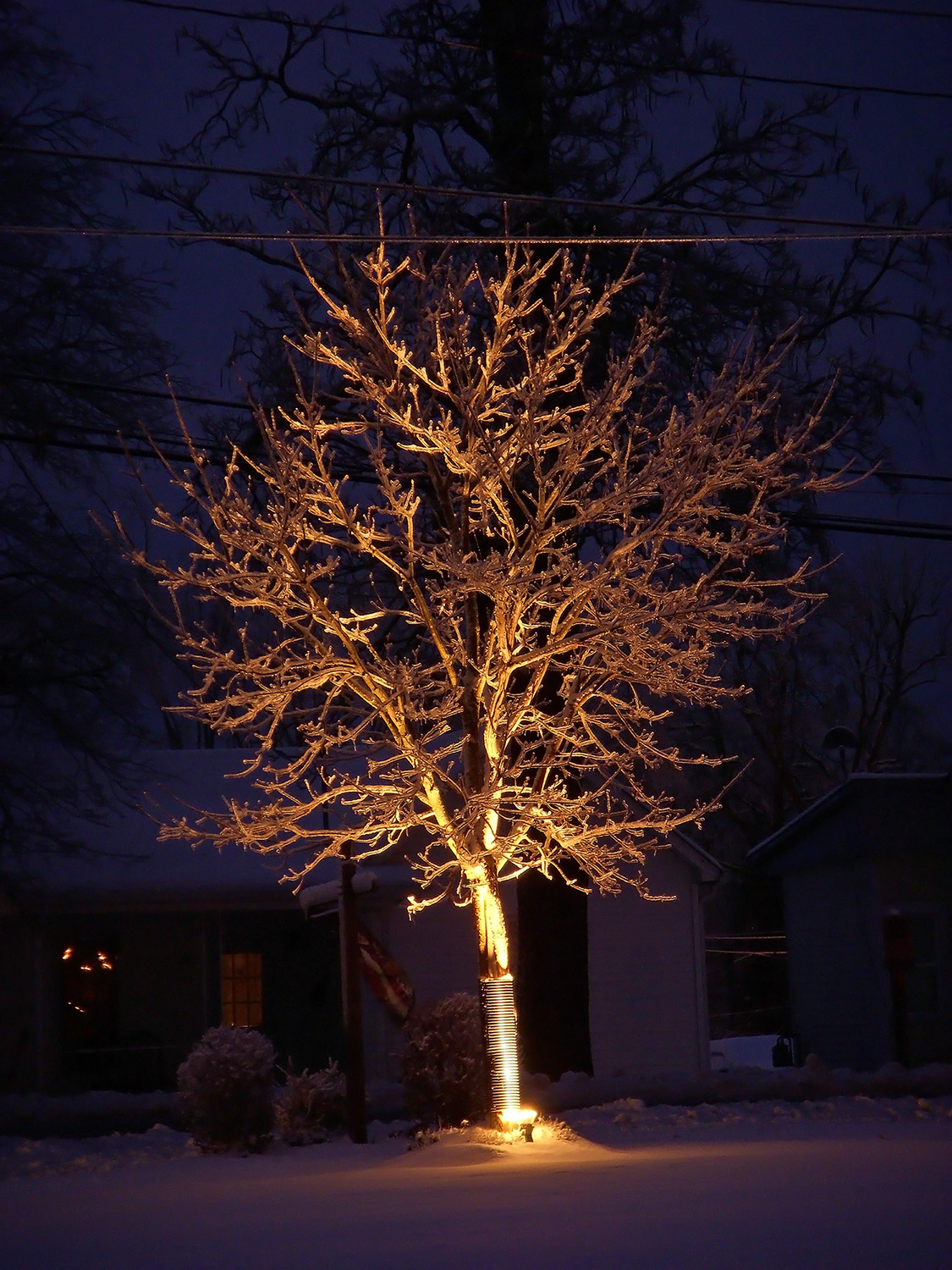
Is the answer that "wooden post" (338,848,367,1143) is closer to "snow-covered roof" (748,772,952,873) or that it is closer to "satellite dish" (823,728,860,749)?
"snow-covered roof" (748,772,952,873)

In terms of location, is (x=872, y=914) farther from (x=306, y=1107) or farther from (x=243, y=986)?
(x=306, y=1107)

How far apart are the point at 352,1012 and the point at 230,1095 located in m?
1.25

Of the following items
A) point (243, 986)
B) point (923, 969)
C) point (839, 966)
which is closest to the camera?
point (923, 969)

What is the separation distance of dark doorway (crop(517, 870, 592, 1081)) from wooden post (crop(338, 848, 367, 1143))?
2.36 m

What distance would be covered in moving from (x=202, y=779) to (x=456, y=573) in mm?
11070

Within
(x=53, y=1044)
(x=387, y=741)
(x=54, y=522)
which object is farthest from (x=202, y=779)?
(x=387, y=741)

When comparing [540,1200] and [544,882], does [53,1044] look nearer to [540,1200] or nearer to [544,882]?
[544,882]

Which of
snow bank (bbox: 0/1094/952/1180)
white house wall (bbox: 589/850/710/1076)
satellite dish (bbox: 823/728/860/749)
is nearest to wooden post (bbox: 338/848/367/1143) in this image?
snow bank (bbox: 0/1094/952/1180)

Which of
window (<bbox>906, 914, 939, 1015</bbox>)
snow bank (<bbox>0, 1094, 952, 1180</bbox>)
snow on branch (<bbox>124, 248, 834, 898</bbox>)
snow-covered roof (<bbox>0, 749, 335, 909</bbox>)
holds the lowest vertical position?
snow bank (<bbox>0, 1094, 952, 1180</bbox>)

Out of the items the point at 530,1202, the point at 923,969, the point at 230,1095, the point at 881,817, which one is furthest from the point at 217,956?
the point at 530,1202

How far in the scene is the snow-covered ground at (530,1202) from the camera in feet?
22.2

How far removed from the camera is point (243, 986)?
2152cm

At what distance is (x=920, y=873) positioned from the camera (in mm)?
21250

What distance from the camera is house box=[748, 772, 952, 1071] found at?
20797mm
